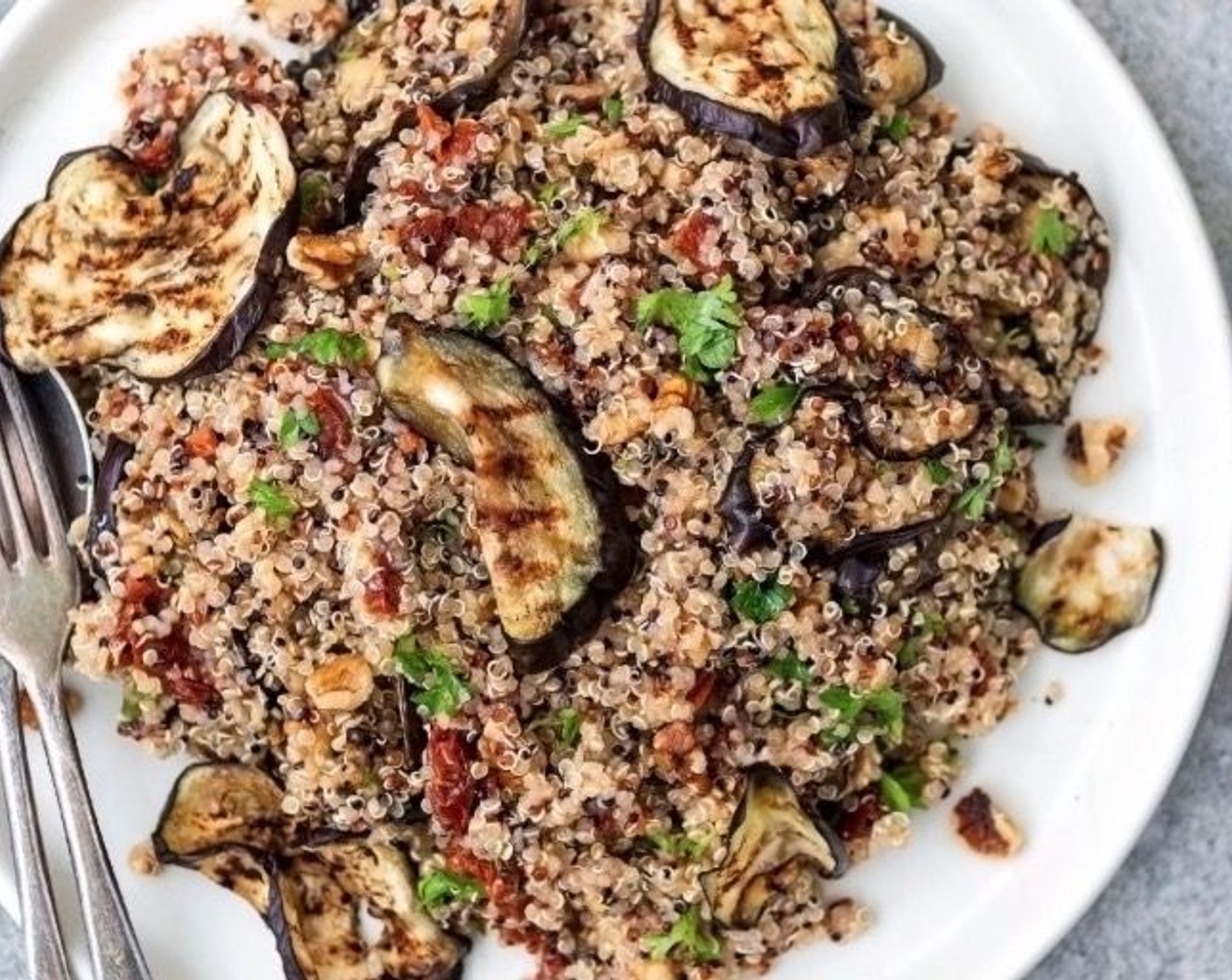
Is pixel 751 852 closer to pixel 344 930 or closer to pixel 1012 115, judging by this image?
pixel 344 930

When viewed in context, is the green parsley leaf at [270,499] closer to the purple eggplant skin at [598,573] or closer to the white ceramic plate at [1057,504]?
the purple eggplant skin at [598,573]

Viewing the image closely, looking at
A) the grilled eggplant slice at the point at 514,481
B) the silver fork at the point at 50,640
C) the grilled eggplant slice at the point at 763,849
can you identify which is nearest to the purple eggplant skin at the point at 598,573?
the grilled eggplant slice at the point at 514,481

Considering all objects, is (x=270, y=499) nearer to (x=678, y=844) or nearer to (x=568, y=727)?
(x=568, y=727)

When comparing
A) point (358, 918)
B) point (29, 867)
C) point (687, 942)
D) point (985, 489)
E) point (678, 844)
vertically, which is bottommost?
point (29, 867)

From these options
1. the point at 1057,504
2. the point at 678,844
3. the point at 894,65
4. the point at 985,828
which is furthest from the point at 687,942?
the point at 894,65

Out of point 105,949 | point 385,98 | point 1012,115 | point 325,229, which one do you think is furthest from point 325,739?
point 1012,115

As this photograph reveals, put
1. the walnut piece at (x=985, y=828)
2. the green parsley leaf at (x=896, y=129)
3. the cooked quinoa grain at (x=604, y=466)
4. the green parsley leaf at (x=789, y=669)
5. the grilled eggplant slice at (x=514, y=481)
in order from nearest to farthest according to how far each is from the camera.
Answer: the grilled eggplant slice at (x=514, y=481) < the cooked quinoa grain at (x=604, y=466) < the green parsley leaf at (x=789, y=669) < the green parsley leaf at (x=896, y=129) < the walnut piece at (x=985, y=828)
